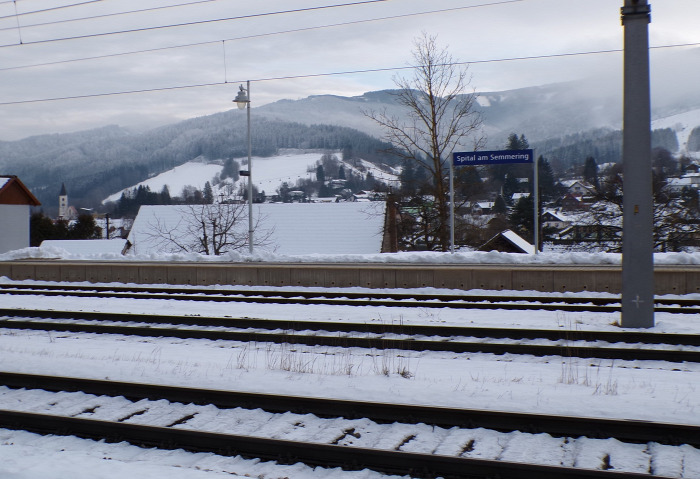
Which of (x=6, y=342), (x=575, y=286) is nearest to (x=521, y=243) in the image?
(x=575, y=286)

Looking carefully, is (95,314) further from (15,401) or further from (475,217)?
(475,217)

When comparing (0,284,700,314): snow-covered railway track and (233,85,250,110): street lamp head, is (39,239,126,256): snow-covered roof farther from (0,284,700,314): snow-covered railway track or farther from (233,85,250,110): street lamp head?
(0,284,700,314): snow-covered railway track

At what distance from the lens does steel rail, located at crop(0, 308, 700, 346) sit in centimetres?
1019

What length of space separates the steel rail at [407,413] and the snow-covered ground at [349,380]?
186 mm

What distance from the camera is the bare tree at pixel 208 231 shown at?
44.1 m

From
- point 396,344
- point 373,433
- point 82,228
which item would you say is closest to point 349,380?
point 373,433

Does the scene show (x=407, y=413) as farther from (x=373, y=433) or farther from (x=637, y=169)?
(x=637, y=169)

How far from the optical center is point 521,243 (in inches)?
2009

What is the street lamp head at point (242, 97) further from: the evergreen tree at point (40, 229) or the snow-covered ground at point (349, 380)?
the evergreen tree at point (40, 229)

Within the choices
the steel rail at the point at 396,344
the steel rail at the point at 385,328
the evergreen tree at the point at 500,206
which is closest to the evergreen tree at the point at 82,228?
the evergreen tree at the point at 500,206

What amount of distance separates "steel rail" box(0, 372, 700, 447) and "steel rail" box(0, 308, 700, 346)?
169 inches

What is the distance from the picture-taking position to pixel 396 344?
10086 millimetres

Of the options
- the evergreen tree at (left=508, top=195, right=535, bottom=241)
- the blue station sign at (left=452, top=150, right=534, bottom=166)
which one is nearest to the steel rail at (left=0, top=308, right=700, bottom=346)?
the blue station sign at (left=452, top=150, right=534, bottom=166)

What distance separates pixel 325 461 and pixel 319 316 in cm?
766
